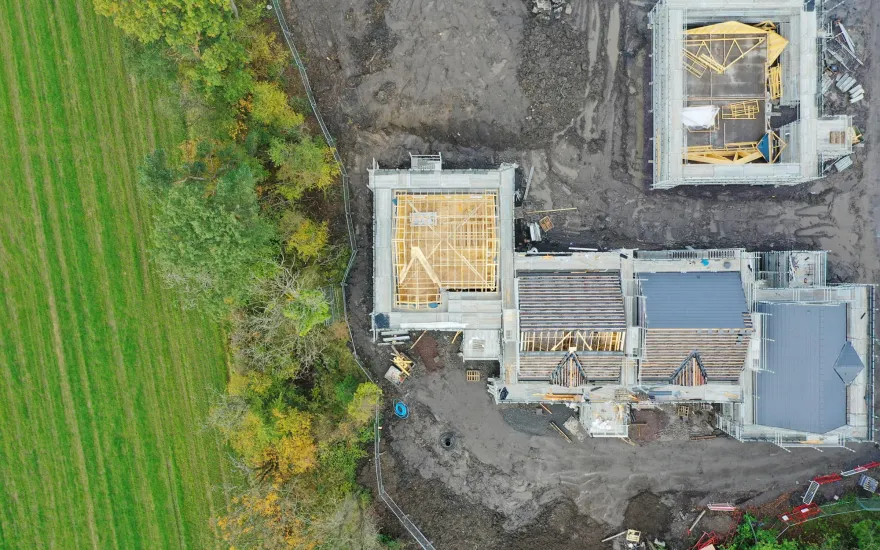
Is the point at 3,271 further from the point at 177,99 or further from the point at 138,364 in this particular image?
the point at 177,99

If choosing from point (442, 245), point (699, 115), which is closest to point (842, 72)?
point (699, 115)

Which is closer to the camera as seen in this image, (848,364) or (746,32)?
(848,364)

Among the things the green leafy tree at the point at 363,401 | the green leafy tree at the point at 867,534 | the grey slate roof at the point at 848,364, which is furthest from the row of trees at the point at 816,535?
the green leafy tree at the point at 363,401

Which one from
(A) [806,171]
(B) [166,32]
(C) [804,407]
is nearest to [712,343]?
(C) [804,407]

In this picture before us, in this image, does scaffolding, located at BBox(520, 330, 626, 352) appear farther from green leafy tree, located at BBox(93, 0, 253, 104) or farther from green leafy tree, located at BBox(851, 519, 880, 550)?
green leafy tree, located at BBox(93, 0, 253, 104)

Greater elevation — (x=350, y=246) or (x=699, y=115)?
(x=699, y=115)

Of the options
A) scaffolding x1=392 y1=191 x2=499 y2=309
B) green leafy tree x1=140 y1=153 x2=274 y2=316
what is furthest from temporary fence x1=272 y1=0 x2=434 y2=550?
green leafy tree x1=140 y1=153 x2=274 y2=316

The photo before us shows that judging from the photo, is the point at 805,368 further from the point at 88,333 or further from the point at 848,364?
the point at 88,333

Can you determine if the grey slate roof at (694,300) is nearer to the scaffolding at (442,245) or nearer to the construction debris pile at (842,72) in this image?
the scaffolding at (442,245)
